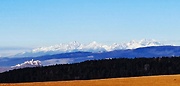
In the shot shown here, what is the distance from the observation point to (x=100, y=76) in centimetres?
15325

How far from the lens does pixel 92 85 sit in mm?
66312

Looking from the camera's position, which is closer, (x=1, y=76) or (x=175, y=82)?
(x=175, y=82)

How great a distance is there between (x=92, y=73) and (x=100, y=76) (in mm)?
6958

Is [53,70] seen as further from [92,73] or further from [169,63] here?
[169,63]

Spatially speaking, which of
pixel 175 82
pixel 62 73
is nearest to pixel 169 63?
pixel 62 73

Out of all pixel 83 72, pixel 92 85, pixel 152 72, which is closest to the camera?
pixel 92 85

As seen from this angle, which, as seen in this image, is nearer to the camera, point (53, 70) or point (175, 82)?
point (175, 82)

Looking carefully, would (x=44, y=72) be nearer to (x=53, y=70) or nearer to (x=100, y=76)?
(x=53, y=70)

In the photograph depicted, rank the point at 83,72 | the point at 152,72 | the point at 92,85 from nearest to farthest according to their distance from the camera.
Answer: the point at 92,85 → the point at 152,72 → the point at 83,72

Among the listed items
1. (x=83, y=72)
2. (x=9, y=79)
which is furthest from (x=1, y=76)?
(x=83, y=72)

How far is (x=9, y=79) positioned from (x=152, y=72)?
5560 cm

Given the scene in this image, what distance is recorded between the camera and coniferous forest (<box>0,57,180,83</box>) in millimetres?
151875

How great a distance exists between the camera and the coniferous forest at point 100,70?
152 m

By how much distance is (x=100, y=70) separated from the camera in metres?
160
